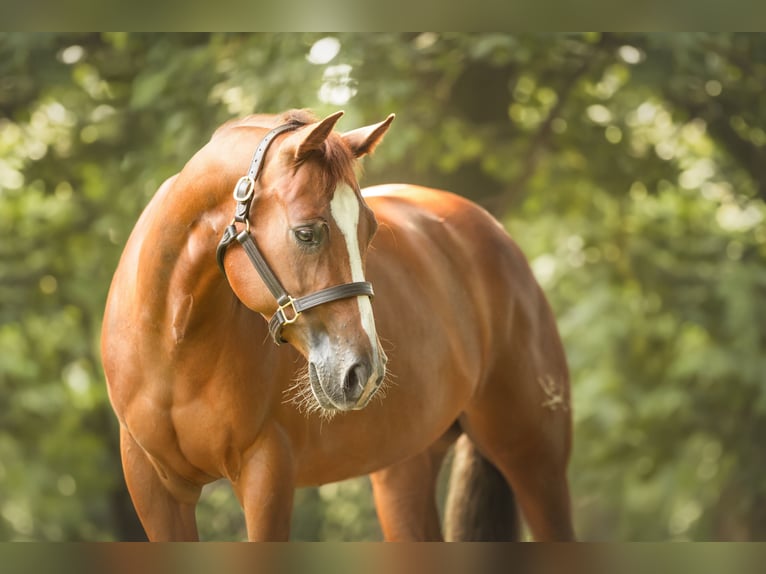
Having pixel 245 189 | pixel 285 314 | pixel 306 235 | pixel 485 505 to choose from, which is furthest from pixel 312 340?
pixel 485 505

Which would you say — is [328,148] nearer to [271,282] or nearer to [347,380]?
[271,282]

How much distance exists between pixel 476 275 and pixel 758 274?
3395mm

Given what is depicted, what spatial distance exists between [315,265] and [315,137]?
310 mm

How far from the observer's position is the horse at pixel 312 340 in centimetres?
233

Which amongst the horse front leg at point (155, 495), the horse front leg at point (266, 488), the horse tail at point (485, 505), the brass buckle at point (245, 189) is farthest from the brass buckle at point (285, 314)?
the horse tail at point (485, 505)

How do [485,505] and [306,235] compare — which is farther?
[485,505]

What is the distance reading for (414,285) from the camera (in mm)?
3184

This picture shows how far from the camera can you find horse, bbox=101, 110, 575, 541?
7.63ft

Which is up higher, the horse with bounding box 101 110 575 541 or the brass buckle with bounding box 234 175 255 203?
the brass buckle with bounding box 234 175 255 203

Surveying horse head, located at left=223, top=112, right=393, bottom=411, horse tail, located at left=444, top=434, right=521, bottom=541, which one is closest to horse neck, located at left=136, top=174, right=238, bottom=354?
horse head, located at left=223, top=112, right=393, bottom=411

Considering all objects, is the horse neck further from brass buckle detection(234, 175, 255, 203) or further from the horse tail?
the horse tail

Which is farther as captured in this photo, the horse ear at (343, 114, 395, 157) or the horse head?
the horse ear at (343, 114, 395, 157)

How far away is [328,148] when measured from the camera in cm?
235

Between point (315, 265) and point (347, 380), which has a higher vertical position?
point (315, 265)
